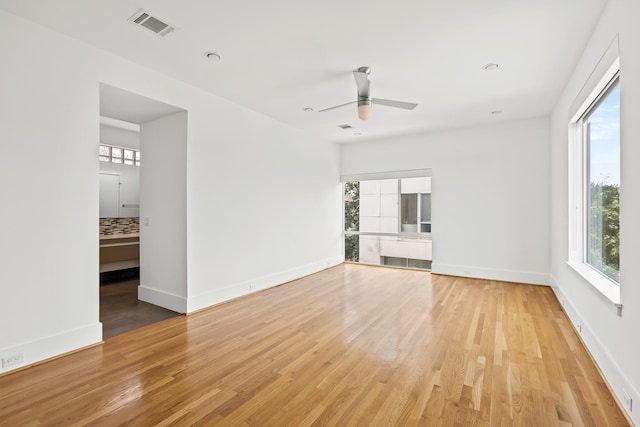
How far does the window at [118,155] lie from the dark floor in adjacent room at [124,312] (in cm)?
250

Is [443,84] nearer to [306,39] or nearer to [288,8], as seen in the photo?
[306,39]

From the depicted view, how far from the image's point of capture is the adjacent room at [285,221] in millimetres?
2014

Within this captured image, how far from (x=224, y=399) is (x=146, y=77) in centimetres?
320

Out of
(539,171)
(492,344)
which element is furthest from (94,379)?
(539,171)

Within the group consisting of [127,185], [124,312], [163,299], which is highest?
[127,185]

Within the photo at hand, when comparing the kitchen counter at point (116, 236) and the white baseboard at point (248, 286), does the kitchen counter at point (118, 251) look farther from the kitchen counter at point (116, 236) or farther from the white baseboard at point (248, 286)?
the white baseboard at point (248, 286)

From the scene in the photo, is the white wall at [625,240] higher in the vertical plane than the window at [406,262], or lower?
higher

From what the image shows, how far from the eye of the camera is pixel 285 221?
5.36 m

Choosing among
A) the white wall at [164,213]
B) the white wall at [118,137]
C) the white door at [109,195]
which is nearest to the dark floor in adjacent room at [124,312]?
the white wall at [164,213]

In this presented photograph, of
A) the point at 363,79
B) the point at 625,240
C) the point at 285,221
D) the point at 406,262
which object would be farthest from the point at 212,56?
the point at 406,262

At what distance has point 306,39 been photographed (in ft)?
8.95

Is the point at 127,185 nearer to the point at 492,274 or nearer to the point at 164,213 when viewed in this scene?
the point at 164,213

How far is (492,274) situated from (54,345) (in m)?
5.95

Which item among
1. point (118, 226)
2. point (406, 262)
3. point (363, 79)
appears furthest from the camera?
point (406, 262)
